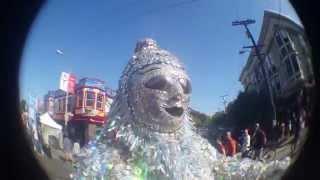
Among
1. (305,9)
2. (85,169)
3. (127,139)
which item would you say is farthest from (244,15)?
(305,9)

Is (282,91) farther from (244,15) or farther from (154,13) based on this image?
(154,13)

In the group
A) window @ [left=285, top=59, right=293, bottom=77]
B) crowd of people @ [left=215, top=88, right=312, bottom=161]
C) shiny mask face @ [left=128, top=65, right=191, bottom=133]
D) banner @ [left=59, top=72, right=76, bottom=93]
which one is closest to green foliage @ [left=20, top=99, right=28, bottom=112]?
banner @ [left=59, top=72, right=76, bottom=93]

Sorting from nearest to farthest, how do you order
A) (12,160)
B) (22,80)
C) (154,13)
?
(154,13) < (22,80) < (12,160)

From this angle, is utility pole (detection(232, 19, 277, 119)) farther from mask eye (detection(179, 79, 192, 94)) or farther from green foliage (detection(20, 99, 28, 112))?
green foliage (detection(20, 99, 28, 112))

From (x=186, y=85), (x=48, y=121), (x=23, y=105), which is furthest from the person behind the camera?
(x=23, y=105)

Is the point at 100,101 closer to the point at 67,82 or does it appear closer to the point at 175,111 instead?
the point at 67,82

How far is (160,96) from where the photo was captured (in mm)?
2713

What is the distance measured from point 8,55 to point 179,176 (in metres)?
1.21

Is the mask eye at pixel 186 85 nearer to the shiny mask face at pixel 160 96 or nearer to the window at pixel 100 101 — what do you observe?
the shiny mask face at pixel 160 96

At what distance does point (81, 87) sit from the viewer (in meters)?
2.72

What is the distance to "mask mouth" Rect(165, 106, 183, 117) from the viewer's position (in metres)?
2.73

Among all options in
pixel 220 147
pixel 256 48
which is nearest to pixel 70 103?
pixel 220 147

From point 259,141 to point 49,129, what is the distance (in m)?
0.69

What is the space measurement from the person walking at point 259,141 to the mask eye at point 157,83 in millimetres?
324
